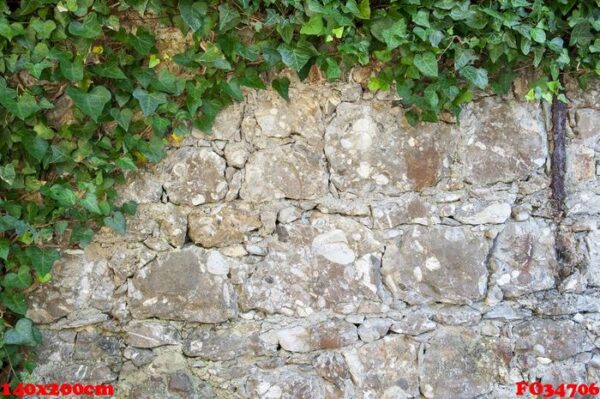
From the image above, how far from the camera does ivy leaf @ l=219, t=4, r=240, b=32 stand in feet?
5.36

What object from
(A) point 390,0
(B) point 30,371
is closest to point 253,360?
(B) point 30,371

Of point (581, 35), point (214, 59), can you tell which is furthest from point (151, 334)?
point (581, 35)

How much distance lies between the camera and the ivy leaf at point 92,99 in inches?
64.2

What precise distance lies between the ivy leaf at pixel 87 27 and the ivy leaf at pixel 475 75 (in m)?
1.04

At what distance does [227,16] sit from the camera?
164 cm

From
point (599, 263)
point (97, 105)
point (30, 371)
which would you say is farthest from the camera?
point (599, 263)

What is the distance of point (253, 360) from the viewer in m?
1.85

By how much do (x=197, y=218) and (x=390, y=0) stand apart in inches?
34.0

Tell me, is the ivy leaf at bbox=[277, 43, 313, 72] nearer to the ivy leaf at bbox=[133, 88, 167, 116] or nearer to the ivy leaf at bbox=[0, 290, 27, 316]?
the ivy leaf at bbox=[133, 88, 167, 116]

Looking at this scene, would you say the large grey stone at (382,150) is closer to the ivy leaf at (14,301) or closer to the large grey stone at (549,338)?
the large grey stone at (549,338)

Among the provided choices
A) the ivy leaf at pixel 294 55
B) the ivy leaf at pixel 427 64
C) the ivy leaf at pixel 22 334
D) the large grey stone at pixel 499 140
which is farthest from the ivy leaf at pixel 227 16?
the ivy leaf at pixel 22 334

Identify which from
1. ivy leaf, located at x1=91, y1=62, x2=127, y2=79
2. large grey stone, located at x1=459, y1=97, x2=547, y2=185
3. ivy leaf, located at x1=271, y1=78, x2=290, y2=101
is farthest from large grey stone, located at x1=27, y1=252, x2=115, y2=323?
large grey stone, located at x1=459, y1=97, x2=547, y2=185

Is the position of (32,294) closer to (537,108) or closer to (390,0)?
(390,0)

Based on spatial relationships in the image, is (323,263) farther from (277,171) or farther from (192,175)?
(192,175)
